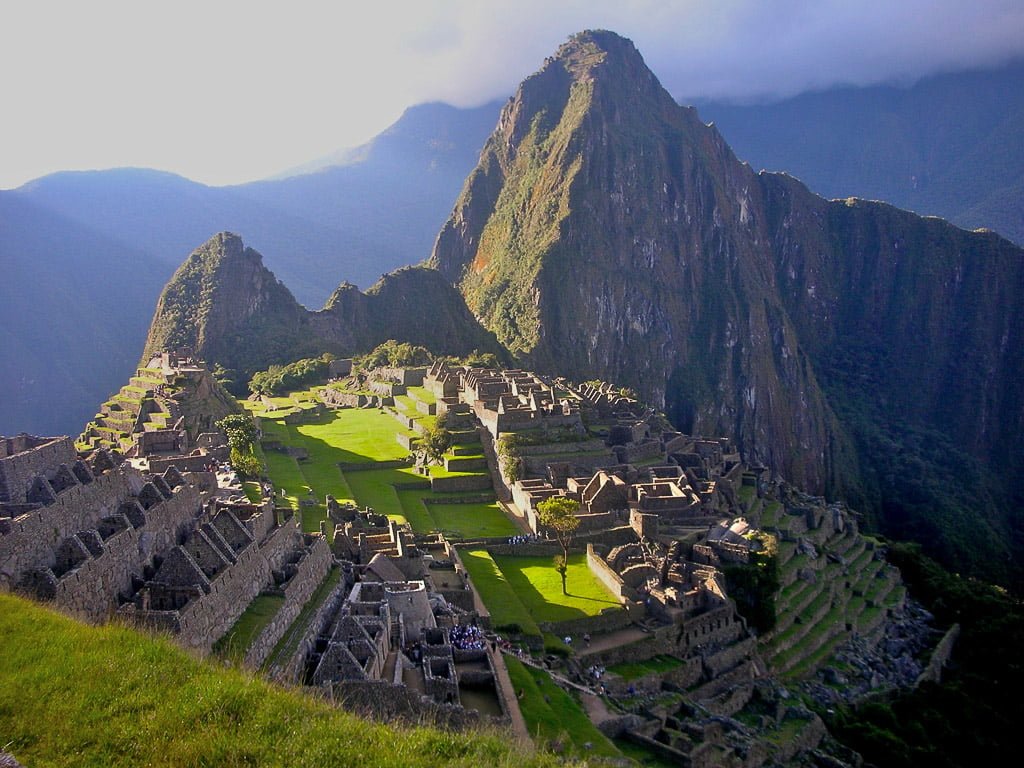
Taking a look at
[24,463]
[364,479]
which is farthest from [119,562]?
[364,479]

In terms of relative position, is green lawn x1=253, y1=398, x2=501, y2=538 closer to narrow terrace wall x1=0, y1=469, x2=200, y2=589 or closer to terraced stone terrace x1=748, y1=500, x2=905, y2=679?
narrow terrace wall x1=0, y1=469, x2=200, y2=589

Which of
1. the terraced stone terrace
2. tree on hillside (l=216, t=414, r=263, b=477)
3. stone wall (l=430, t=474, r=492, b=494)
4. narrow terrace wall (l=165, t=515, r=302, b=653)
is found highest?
narrow terrace wall (l=165, t=515, r=302, b=653)

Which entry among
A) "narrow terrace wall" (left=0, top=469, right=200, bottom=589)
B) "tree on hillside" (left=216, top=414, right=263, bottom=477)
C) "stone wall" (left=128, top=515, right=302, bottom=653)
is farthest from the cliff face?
"narrow terrace wall" (left=0, top=469, right=200, bottom=589)

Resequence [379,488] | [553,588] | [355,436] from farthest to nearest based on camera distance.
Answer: [355,436]
[379,488]
[553,588]

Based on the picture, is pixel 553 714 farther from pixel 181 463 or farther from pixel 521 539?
pixel 181 463

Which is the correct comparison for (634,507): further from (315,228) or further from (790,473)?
(315,228)

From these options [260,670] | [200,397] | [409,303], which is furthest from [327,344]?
[260,670]

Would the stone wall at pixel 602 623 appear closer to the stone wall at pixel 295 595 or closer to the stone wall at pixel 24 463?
the stone wall at pixel 295 595
